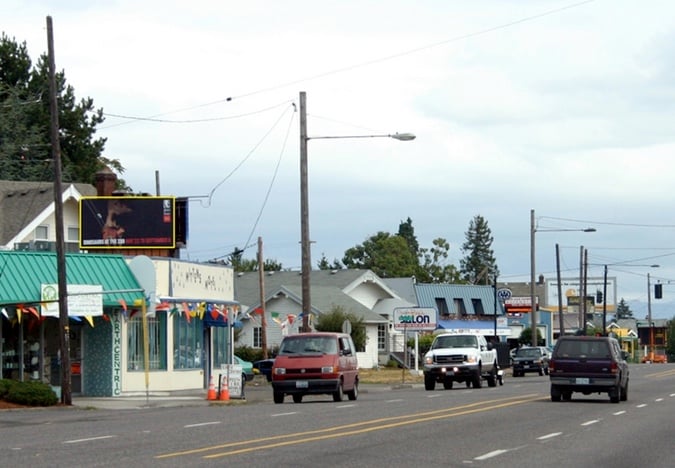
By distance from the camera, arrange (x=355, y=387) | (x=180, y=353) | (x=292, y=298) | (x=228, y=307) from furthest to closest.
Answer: (x=292, y=298)
(x=228, y=307)
(x=180, y=353)
(x=355, y=387)

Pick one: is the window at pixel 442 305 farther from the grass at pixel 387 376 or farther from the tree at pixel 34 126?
the tree at pixel 34 126

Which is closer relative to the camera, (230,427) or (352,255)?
(230,427)

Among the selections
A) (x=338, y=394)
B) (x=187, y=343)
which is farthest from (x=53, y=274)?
(x=338, y=394)

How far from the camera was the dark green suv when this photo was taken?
32.0 meters

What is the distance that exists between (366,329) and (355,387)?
39.3m

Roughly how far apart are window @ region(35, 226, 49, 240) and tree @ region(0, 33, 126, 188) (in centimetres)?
1478

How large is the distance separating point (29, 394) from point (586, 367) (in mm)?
14416

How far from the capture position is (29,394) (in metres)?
31.1

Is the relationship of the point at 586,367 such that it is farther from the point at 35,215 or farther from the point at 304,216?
the point at 35,215

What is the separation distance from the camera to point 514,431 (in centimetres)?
2142

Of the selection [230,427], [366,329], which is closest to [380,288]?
[366,329]

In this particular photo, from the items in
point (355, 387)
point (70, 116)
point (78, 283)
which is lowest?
point (355, 387)

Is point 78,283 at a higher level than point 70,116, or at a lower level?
lower

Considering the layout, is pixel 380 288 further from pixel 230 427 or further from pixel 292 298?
pixel 230 427
